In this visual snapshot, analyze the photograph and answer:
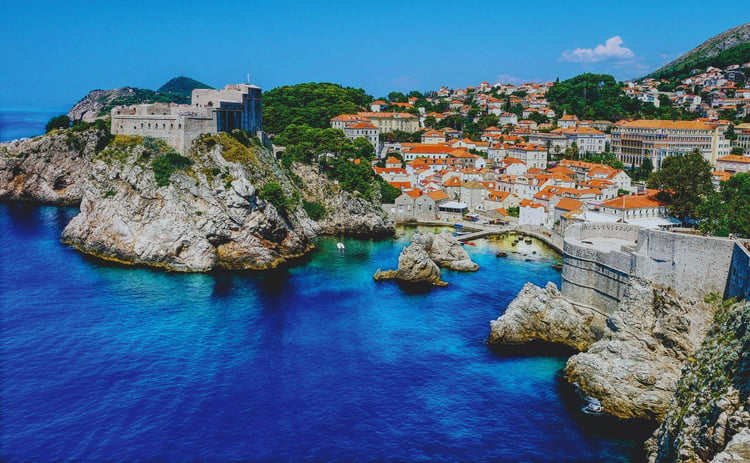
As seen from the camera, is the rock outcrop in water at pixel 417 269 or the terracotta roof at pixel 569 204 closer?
the rock outcrop in water at pixel 417 269

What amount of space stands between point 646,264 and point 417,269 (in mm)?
16510

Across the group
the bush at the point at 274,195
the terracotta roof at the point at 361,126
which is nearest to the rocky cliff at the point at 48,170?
the bush at the point at 274,195

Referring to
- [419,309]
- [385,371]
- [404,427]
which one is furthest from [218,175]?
[404,427]

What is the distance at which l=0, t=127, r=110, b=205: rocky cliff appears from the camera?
59.3 m

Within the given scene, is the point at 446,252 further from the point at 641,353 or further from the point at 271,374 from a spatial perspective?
the point at 641,353

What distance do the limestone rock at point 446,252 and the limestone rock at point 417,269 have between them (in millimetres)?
1860

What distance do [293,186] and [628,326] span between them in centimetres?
3518

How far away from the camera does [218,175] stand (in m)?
42.6

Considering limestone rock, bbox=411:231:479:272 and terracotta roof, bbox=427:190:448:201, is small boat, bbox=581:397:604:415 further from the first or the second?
terracotta roof, bbox=427:190:448:201

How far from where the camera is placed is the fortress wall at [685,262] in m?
20.3

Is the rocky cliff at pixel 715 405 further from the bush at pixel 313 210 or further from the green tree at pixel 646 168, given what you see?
the green tree at pixel 646 168

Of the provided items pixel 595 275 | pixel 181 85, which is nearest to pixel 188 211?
pixel 595 275

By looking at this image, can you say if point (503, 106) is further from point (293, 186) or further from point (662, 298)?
point (662, 298)

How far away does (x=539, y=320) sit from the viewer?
27.6 m
